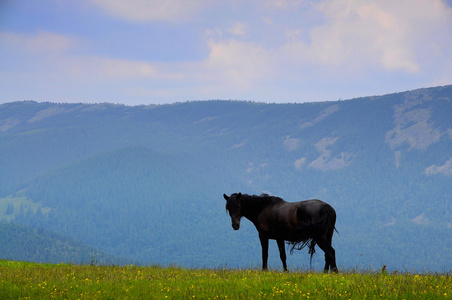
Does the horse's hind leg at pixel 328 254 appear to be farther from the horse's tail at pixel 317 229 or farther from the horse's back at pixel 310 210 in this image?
the horse's back at pixel 310 210

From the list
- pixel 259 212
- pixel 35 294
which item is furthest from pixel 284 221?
pixel 35 294

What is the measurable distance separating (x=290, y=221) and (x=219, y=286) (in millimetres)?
5689

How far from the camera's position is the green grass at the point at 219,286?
12398mm

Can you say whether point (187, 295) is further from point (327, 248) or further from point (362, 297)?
point (327, 248)

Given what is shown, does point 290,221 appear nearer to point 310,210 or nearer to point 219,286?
point 310,210

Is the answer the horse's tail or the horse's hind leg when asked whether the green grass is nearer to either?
the horse's hind leg

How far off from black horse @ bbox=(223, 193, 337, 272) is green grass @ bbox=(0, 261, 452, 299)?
285cm

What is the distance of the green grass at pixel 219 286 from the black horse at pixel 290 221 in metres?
2.85

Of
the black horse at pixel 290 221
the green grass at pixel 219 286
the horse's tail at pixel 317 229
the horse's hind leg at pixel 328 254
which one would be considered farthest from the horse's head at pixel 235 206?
the green grass at pixel 219 286

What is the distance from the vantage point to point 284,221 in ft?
62.4

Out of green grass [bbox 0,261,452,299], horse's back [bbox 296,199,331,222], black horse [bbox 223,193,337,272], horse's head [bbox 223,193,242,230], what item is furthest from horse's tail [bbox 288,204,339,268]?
green grass [bbox 0,261,452,299]

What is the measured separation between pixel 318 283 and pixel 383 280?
1608 mm

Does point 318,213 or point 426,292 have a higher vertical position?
point 318,213

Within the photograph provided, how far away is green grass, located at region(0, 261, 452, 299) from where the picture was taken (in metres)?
12.4
